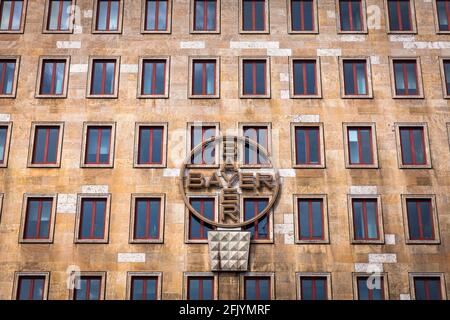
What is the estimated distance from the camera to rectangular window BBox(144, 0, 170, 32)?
36438 millimetres

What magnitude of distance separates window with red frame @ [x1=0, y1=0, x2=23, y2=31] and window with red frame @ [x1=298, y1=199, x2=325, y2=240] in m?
17.3

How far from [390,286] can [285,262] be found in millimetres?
4851

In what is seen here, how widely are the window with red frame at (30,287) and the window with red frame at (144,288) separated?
4.13 m

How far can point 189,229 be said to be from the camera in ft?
107

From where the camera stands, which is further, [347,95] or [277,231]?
[347,95]

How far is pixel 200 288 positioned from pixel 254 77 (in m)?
10.9

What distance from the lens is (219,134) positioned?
34.2 meters

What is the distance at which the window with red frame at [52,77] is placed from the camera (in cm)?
3525

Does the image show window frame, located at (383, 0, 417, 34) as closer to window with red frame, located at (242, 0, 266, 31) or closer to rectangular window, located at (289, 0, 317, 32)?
rectangular window, located at (289, 0, 317, 32)

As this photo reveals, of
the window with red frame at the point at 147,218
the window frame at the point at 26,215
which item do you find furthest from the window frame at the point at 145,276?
the window frame at the point at 26,215

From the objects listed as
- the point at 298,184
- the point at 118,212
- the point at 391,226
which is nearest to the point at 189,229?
the point at 118,212
